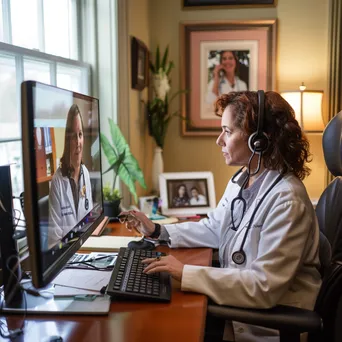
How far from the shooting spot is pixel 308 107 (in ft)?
9.48

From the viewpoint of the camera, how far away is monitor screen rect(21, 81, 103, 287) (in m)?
0.92

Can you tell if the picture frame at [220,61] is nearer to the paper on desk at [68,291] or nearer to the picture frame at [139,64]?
the picture frame at [139,64]

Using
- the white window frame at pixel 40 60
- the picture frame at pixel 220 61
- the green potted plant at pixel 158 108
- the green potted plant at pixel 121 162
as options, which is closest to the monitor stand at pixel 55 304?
the white window frame at pixel 40 60

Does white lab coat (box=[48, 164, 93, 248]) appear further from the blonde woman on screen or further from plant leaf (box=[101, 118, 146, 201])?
plant leaf (box=[101, 118, 146, 201])

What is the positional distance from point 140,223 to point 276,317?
675 millimetres

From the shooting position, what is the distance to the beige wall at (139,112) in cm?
271

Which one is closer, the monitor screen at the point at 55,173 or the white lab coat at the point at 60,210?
the monitor screen at the point at 55,173

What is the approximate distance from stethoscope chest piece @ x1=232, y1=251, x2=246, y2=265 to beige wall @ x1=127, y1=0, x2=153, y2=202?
4.55 feet

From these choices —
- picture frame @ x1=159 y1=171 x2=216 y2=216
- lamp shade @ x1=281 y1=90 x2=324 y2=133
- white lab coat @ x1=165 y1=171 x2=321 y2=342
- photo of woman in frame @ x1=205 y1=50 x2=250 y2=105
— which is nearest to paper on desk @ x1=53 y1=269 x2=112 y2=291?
white lab coat @ x1=165 y1=171 x2=321 y2=342

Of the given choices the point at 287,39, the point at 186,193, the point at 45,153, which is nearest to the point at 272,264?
the point at 45,153

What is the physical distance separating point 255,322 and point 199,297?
0.50ft

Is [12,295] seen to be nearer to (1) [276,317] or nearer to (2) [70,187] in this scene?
(2) [70,187]

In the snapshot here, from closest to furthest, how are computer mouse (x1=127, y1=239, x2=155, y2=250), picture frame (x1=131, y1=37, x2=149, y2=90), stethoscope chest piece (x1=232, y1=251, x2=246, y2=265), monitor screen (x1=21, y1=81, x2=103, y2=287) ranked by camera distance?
monitor screen (x1=21, y1=81, x2=103, y2=287), stethoscope chest piece (x1=232, y1=251, x2=246, y2=265), computer mouse (x1=127, y1=239, x2=155, y2=250), picture frame (x1=131, y1=37, x2=149, y2=90)

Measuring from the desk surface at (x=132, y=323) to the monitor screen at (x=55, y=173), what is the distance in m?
0.12
